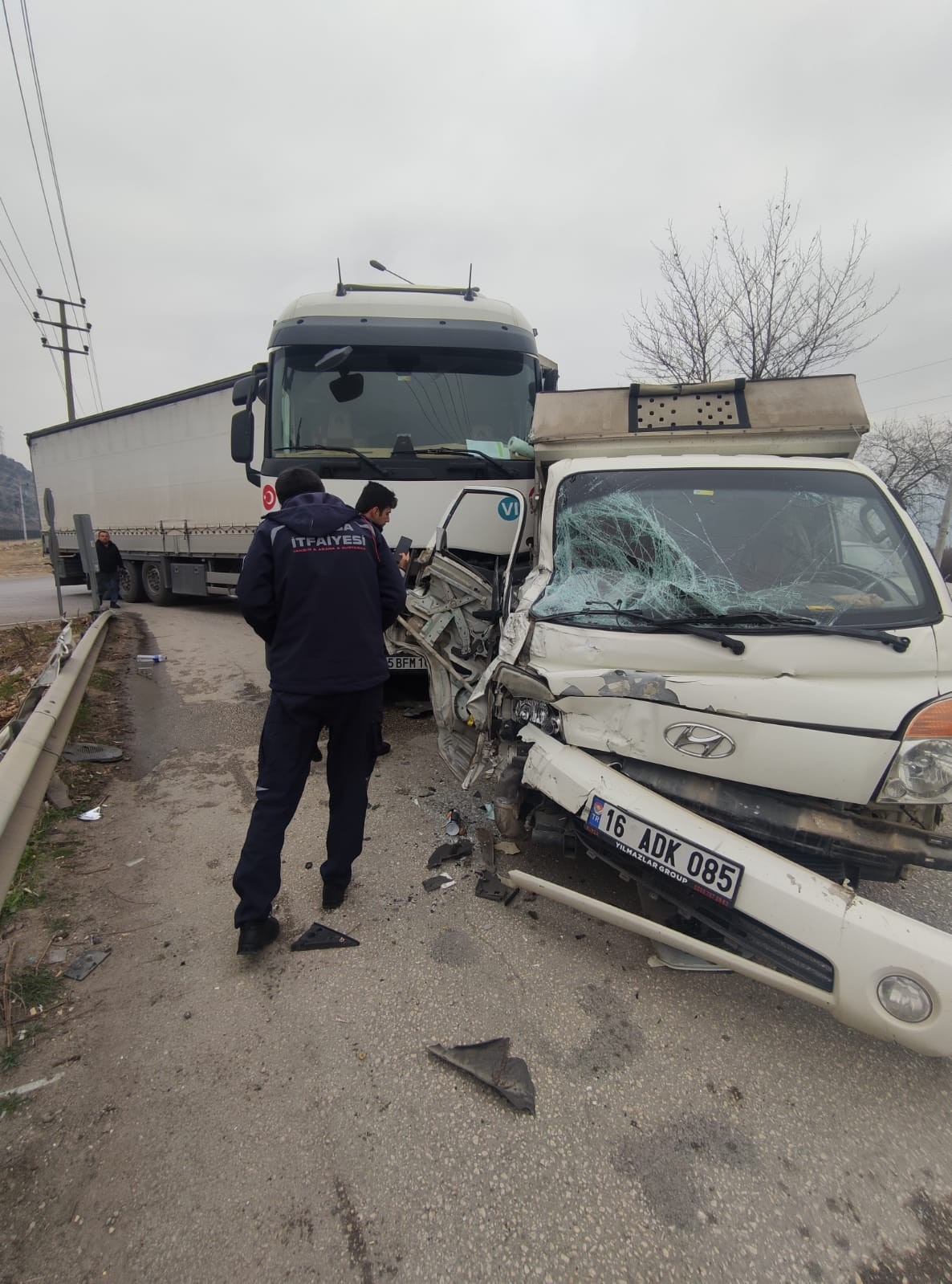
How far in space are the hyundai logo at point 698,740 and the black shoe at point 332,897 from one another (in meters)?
1.69

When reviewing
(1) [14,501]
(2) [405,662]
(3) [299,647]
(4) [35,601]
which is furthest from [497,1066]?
(1) [14,501]

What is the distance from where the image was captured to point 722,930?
2242 millimetres

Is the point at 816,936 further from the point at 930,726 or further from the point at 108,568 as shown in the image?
the point at 108,568

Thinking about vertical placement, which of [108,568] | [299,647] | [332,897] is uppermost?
[299,647]

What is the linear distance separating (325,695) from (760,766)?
68.4 inches

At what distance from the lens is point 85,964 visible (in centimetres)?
261

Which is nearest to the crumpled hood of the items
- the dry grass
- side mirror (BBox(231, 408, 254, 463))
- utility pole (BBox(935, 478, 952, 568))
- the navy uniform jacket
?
the navy uniform jacket

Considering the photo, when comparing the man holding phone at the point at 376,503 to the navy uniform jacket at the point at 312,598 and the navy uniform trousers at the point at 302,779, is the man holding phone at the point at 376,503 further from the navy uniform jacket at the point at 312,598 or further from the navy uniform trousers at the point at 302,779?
the navy uniform trousers at the point at 302,779

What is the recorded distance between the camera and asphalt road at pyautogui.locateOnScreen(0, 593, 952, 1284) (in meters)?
1.63

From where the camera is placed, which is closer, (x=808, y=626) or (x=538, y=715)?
(x=808, y=626)

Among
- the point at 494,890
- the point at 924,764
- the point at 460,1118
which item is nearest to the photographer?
the point at 460,1118

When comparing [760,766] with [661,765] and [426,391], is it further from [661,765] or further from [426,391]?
[426,391]

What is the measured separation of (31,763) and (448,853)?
8.13 feet

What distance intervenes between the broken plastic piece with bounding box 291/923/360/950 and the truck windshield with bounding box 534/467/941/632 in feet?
5.48
